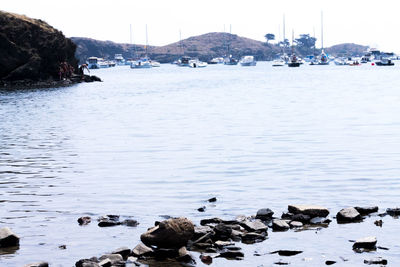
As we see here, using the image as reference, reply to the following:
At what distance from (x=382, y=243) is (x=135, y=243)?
20.4 ft

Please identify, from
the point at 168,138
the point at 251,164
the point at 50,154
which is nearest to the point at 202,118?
the point at 168,138

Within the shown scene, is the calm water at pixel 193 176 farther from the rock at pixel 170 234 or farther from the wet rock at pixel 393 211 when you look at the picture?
the rock at pixel 170 234

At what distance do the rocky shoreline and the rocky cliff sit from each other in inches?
4697

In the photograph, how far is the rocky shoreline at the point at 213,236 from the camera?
15.2m

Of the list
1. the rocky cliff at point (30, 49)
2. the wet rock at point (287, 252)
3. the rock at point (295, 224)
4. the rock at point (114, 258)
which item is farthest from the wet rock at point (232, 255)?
the rocky cliff at point (30, 49)

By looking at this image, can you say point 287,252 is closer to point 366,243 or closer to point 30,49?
point 366,243

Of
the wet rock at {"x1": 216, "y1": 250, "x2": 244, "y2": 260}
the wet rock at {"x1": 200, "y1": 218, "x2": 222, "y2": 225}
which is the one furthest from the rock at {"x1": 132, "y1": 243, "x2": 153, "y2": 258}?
the wet rock at {"x1": 200, "y1": 218, "x2": 222, "y2": 225}

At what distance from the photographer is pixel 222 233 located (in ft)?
55.2

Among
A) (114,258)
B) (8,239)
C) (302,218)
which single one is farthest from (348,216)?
(8,239)

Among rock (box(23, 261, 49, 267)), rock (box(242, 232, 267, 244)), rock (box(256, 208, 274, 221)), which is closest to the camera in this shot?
rock (box(23, 261, 49, 267))

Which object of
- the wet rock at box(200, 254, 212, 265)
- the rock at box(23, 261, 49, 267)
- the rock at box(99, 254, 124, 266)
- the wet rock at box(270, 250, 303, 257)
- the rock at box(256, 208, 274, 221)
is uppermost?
the rock at box(23, 261, 49, 267)

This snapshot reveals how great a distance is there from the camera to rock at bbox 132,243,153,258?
15477mm

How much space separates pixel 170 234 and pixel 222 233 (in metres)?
1.67

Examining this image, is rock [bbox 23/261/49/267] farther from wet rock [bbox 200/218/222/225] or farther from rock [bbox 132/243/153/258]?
wet rock [bbox 200/218/222/225]
